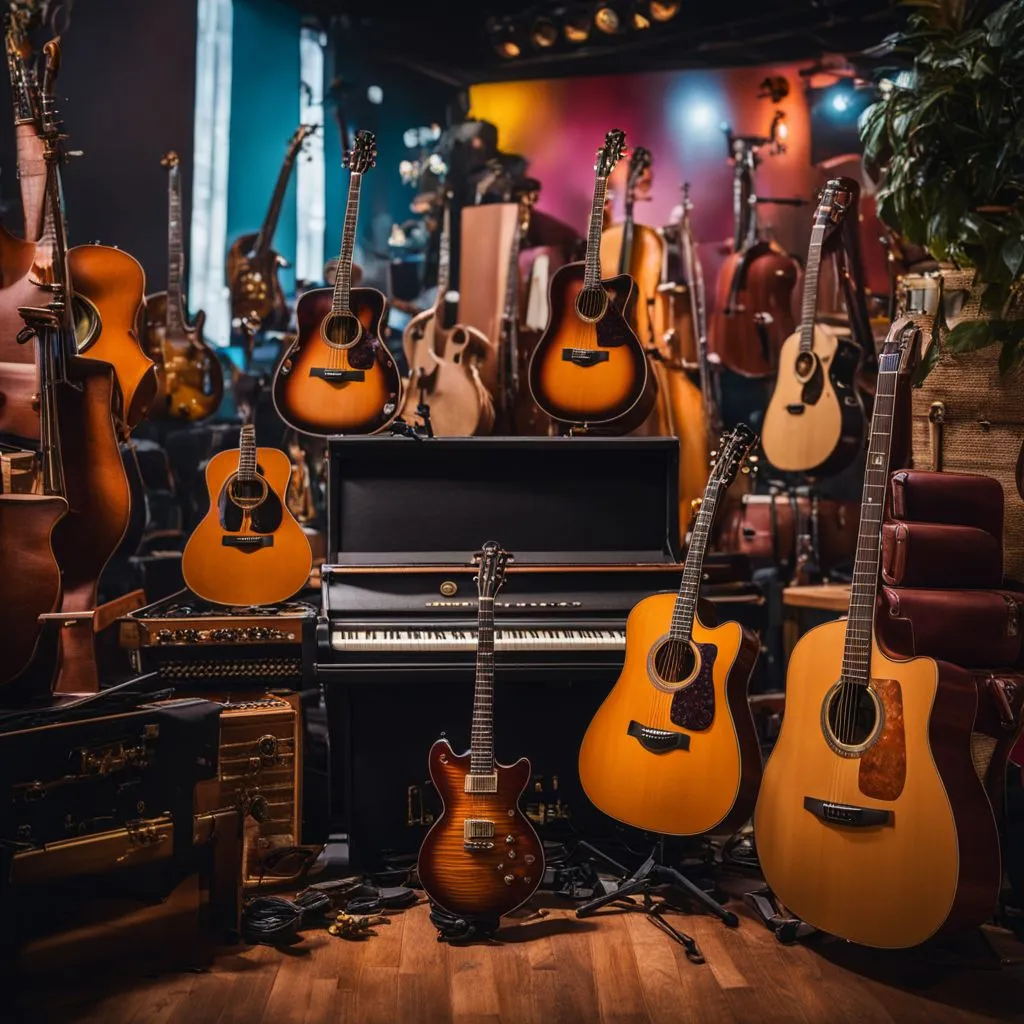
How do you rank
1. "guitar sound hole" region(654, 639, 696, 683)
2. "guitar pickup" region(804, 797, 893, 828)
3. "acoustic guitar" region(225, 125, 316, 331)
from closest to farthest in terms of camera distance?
"guitar pickup" region(804, 797, 893, 828) → "guitar sound hole" region(654, 639, 696, 683) → "acoustic guitar" region(225, 125, 316, 331)

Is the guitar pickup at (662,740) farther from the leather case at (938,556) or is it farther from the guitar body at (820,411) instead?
the guitar body at (820,411)

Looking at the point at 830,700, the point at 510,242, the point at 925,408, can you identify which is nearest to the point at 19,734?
the point at 830,700

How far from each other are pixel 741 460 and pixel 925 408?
35.2 inches

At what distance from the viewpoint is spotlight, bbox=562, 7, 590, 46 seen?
6.84 metres

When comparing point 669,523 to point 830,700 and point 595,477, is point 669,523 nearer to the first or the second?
point 595,477

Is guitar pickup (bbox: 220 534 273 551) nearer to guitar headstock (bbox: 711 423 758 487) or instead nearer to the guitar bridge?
the guitar bridge

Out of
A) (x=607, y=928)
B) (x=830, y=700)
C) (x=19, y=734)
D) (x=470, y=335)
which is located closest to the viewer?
(x=19, y=734)

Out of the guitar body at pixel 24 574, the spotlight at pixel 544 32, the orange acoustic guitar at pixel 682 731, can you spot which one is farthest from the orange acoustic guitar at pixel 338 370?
the spotlight at pixel 544 32

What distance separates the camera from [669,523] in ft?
12.6

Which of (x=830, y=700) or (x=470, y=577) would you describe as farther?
(x=470, y=577)

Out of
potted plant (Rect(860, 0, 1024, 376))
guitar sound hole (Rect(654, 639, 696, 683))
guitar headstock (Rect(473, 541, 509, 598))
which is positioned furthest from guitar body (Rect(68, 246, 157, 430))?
potted plant (Rect(860, 0, 1024, 376))

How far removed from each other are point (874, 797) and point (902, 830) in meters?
0.10

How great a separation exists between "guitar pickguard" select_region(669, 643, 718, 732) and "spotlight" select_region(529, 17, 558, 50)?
15.9 feet

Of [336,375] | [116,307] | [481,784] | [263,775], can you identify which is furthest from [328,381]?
[481,784]
